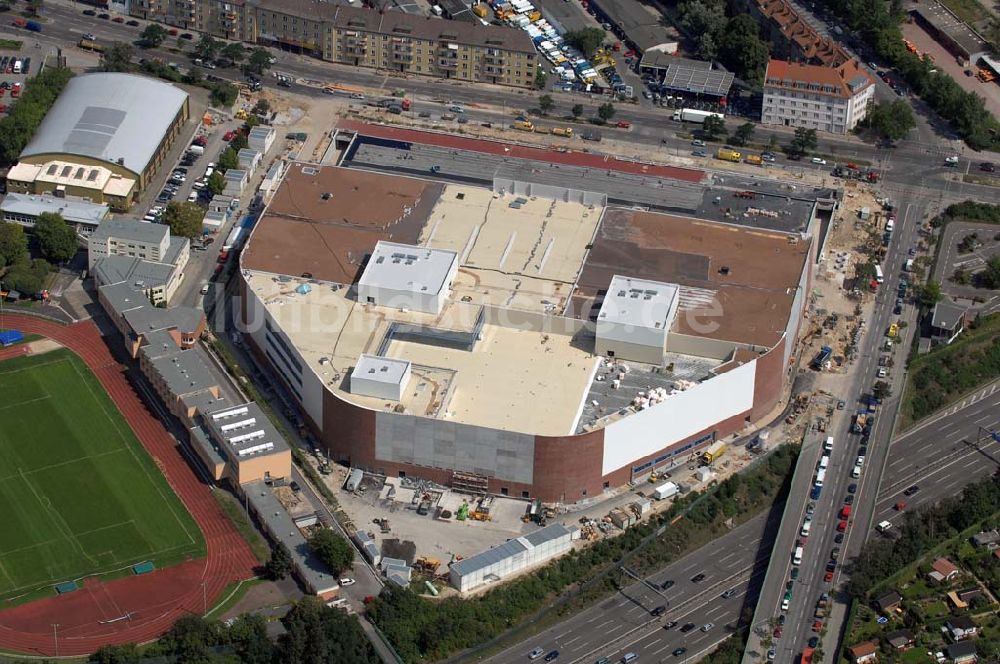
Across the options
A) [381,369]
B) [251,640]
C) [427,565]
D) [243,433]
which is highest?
[381,369]

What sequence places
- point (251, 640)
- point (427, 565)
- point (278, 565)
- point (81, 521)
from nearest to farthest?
1. point (251, 640)
2. point (278, 565)
3. point (427, 565)
4. point (81, 521)

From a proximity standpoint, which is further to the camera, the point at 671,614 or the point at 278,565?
the point at 671,614

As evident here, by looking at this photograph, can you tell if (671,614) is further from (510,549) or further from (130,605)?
(130,605)

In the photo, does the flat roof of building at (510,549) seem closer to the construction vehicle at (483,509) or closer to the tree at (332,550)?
the construction vehicle at (483,509)

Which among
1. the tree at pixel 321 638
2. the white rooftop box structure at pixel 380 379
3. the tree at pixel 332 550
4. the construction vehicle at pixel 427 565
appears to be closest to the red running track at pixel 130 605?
the tree at pixel 332 550

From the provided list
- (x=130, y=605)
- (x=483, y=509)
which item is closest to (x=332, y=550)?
(x=483, y=509)

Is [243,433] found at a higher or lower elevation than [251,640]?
higher

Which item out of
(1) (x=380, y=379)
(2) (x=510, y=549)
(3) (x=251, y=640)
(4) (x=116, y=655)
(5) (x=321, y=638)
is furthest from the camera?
(1) (x=380, y=379)
